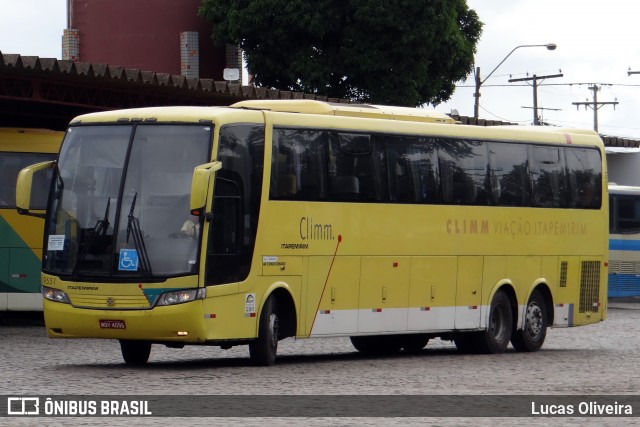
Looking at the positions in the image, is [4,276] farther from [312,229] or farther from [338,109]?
[312,229]

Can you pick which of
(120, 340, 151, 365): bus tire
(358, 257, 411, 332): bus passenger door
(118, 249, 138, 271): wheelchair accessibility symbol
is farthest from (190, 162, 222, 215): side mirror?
(358, 257, 411, 332): bus passenger door

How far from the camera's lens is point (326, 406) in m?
13.7

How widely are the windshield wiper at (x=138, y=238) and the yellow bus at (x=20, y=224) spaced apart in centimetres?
1014

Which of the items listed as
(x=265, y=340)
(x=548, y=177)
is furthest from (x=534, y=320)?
(x=265, y=340)

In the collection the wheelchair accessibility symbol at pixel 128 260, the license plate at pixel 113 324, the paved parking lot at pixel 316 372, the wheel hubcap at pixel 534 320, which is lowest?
the paved parking lot at pixel 316 372

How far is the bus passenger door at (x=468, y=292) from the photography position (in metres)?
22.6

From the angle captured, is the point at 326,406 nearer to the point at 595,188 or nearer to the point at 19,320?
the point at 595,188

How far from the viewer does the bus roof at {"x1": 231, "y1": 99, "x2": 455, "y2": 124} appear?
2056 cm

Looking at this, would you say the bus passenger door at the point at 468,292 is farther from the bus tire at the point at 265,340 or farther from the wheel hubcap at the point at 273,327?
the bus tire at the point at 265,340

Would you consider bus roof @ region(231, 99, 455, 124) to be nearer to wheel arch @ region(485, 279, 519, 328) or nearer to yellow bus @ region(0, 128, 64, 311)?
wheel arch @ region(485, 279, 519, 328)

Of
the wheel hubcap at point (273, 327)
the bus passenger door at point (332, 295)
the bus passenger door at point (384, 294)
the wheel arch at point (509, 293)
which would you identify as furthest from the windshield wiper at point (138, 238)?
the wheel arch at point (509, 293)

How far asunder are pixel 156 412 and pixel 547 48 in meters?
43.0

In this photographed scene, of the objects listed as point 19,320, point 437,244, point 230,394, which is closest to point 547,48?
point 19,320

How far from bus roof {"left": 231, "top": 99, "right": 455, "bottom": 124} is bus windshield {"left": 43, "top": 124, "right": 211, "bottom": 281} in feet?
6.56
